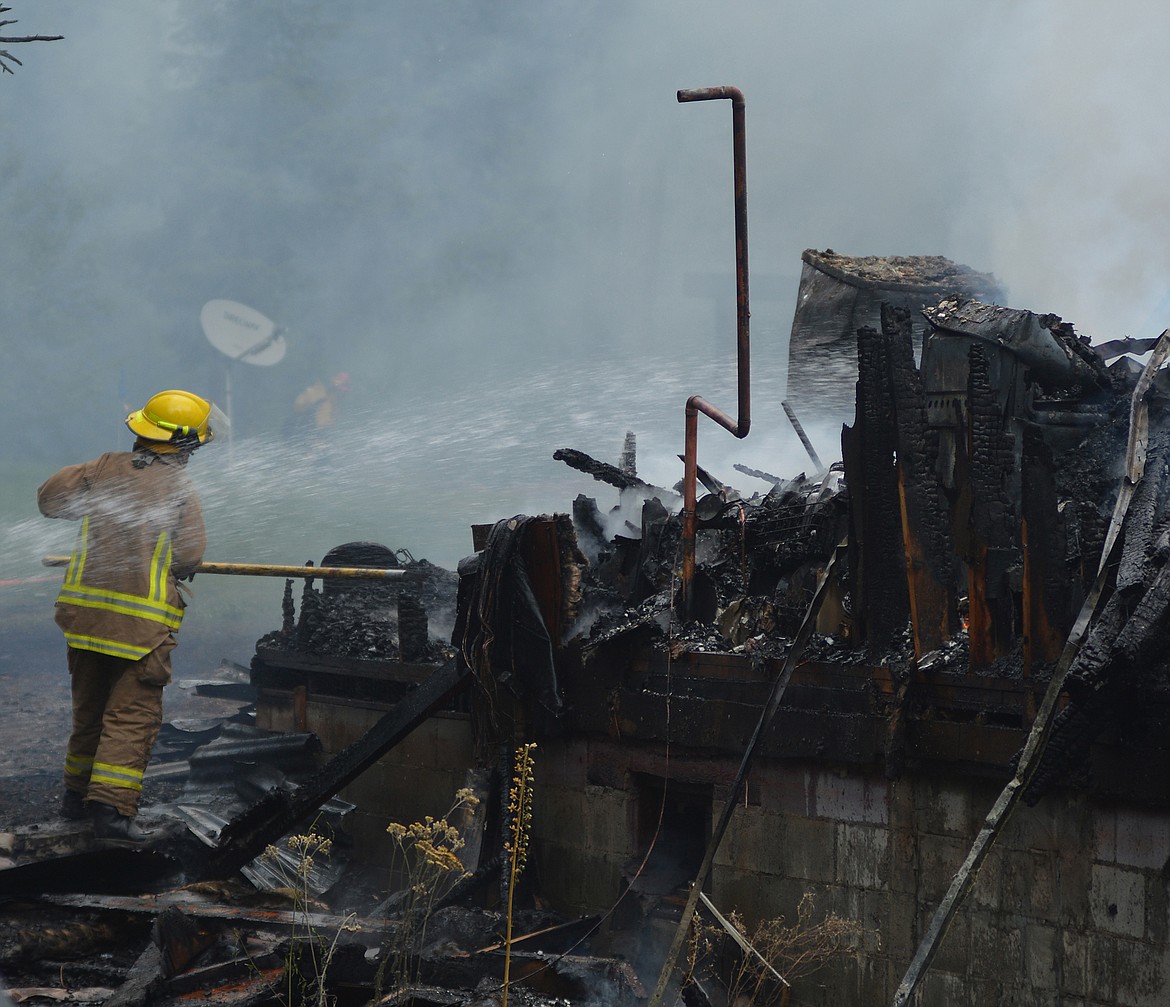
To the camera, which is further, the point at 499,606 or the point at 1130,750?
the point at 499,606

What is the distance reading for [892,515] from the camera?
19.6ft

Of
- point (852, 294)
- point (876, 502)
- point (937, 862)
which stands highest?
point (852, 294)

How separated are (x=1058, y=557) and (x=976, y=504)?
467 mm

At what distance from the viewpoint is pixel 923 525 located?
5715mm

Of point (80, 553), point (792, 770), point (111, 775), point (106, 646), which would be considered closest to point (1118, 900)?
point (792, 770)

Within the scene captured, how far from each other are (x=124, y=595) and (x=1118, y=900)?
5416mm

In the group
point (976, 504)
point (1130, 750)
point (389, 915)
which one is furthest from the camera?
point (389, 915)

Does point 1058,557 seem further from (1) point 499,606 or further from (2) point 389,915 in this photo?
(2) point 389,915

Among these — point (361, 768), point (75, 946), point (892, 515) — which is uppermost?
point (892, 515)

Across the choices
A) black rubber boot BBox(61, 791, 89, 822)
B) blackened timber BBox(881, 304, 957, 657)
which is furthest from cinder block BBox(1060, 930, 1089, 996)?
black rubber boot BBox(61, 791, 89, 822)

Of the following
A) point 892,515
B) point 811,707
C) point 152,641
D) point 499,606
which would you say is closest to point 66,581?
point 152,641

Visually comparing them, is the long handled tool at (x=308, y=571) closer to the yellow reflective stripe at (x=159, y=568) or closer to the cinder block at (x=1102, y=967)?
the yellow reflective stripe at (x=159, y=568)

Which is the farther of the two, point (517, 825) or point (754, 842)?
point (754, 842)

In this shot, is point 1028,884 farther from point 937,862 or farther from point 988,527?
point 988,527
